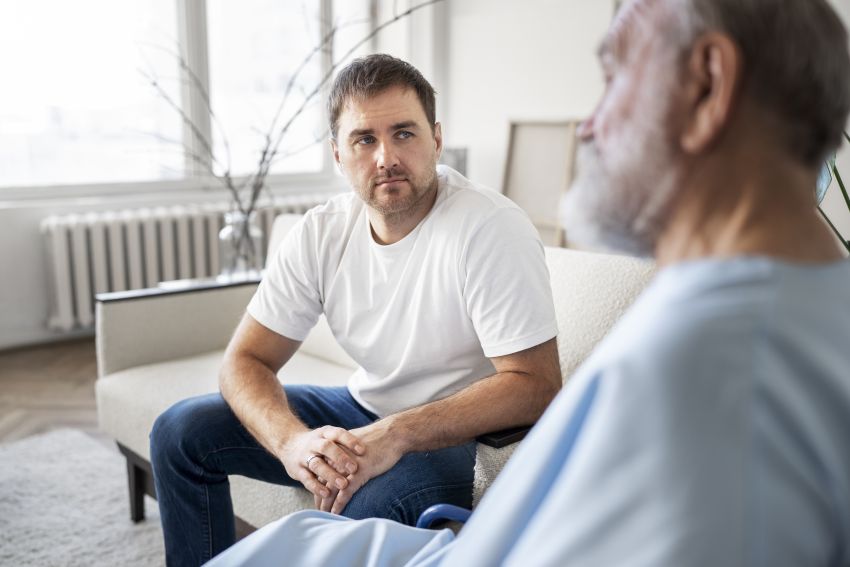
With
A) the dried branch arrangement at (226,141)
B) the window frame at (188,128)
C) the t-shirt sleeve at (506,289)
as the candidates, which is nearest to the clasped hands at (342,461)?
the t-shirt sleeve at (506,289)

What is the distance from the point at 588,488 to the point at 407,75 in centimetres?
134

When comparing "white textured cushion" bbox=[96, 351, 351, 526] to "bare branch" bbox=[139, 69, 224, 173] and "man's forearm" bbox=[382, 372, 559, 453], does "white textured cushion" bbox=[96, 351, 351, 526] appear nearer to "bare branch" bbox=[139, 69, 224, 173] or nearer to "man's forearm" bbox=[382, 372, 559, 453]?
"man's forearm" bbox=[382, 372, 559, 453]

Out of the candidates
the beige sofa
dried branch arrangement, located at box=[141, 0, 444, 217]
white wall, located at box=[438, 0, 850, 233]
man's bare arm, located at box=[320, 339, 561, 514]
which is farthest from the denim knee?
white wall, located at box=[438, 0, 850, 233]

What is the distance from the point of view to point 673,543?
531 millimetres

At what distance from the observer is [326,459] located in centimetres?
152

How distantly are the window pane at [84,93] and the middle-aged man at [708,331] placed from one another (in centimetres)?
405

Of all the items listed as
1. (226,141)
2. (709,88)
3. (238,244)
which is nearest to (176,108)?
(238,244)

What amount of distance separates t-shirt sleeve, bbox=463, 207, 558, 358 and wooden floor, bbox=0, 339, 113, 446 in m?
1.91

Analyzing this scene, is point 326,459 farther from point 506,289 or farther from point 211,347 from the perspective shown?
point 211,347

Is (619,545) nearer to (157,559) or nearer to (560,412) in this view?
(560,412)

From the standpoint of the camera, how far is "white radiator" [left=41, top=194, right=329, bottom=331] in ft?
13.8

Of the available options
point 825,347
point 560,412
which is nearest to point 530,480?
point 560,412

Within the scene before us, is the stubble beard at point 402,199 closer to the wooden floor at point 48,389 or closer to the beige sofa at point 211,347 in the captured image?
the beige sofa at point 211,347

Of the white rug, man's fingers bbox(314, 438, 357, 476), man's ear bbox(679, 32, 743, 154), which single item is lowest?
the white rug
